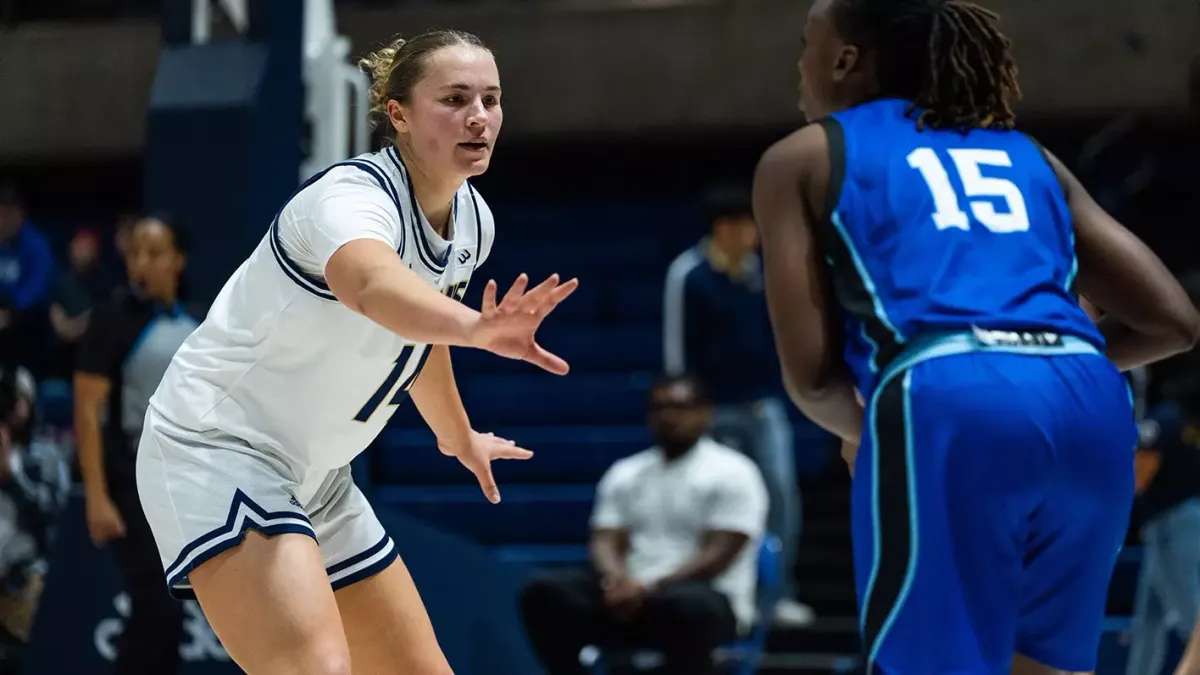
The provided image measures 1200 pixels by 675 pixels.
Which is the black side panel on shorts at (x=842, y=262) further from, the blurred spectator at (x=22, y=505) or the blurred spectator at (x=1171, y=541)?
the blurred spectator at (x=22, y=505)

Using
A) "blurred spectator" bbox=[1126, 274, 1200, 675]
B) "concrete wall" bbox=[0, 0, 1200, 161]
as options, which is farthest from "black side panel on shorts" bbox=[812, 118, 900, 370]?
"concrete wall" bbox=[0, 0, 1200, 161]

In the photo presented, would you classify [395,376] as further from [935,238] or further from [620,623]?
[620,623]

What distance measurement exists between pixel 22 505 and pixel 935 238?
553 centimetres

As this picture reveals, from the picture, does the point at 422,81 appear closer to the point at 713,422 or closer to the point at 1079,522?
the point at 1079,522

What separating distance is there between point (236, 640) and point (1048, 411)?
1493mm

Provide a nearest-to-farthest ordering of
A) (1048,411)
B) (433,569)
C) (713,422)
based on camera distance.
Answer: (1048,411) < (433,569) < (713,422)

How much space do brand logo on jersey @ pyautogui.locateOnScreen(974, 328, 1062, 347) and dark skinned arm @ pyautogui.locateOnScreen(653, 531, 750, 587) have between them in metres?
3.78

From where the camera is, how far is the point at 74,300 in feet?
33.3

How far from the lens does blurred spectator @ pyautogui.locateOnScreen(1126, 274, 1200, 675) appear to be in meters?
5.92

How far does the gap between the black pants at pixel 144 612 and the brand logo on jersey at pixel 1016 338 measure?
3.49m

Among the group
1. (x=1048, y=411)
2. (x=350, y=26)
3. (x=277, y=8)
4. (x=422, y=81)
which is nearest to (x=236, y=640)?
(x=422, y=81)

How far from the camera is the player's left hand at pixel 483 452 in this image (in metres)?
3.48

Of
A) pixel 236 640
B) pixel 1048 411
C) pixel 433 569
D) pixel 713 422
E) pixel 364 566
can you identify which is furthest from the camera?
pixel 713 422

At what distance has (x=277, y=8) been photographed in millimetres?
5980
